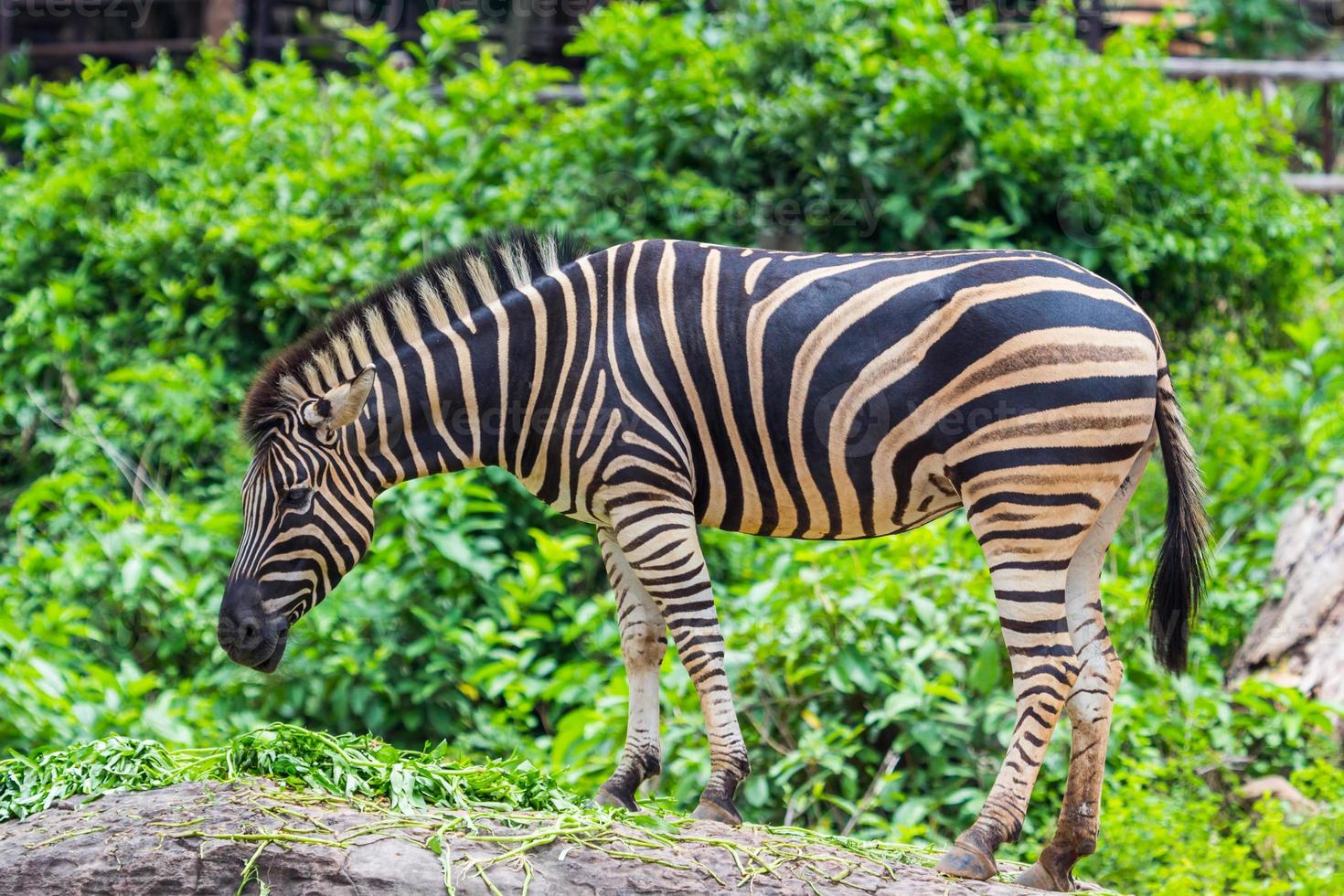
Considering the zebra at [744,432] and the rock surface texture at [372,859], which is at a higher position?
the zebra at [744,432]

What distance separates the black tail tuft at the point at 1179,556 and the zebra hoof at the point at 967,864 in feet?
3.43

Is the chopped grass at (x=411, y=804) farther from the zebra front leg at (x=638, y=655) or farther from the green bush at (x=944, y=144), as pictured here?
the green bush at (x=944, y=144)

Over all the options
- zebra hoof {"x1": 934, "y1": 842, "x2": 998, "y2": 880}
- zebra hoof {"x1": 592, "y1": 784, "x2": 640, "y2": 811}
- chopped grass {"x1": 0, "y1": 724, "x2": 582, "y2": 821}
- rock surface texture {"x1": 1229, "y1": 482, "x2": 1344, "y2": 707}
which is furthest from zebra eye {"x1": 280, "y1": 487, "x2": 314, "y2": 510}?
rock surface texture {"x1": 1229, "y1": 482, "x2": 1344, "y2": 707}

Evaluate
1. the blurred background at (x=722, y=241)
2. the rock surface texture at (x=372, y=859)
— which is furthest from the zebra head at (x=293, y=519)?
the blurred background at (x=722, y=241)

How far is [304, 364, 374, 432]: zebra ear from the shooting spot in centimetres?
430

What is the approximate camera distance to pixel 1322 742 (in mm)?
6375

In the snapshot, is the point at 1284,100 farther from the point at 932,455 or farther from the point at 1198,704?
the point at 932,455

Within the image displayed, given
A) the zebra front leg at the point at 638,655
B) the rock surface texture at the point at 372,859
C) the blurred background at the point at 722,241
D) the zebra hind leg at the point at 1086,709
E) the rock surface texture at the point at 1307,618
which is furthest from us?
the rock surface texture at the point at 1307,618

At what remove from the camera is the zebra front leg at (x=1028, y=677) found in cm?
397

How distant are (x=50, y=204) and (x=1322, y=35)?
1542cm

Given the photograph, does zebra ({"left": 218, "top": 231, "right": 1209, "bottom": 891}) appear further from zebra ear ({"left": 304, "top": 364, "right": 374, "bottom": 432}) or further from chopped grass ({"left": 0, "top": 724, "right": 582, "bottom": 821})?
chopped grass ({"left": 0, "top": 724, "right": 582, "bottom": 821})

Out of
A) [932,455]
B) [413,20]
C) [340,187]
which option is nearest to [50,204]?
[340,187]

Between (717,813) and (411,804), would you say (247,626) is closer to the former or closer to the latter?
(411,804)

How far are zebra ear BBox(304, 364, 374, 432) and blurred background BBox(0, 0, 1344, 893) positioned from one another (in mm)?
2412
